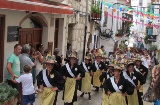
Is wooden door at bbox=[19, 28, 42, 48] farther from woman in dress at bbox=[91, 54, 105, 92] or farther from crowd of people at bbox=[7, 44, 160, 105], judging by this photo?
woman in dress at bbox=[91, 54, 105, 92]

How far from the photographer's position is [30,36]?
1236cm

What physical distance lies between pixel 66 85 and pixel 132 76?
1.85m

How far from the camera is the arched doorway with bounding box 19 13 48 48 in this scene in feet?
37.6

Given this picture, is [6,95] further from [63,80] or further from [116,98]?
[116,98]

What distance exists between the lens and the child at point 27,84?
24.6ft

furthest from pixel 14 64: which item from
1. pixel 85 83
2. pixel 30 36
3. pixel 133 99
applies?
pixel 30 36

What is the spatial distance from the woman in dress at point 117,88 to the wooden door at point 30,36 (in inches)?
190

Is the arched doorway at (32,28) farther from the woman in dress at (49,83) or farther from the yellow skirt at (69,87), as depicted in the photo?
the woman in dress at (49,83)

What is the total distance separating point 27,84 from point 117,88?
209cm

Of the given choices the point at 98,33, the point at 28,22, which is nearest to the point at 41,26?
the point at 28,22

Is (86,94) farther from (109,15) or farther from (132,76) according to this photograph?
(109,15)

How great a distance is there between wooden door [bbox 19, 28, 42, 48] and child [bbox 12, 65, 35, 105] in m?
3.83

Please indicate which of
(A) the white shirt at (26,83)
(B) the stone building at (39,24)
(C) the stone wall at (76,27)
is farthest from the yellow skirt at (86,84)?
(C) the stone wall at (76,27)

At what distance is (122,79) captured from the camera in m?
7.41
